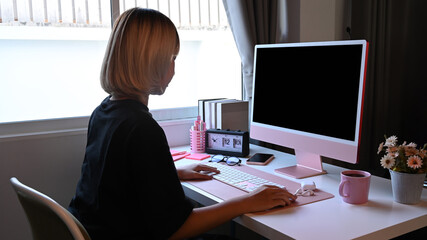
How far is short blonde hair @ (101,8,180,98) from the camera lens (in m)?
1.24

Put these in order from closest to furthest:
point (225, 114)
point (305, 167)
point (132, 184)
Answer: point (132, 184) < point (305, 167) < point (225, 114)

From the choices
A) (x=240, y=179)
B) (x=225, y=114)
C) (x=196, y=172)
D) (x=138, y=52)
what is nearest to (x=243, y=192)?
(x=240, y=179)

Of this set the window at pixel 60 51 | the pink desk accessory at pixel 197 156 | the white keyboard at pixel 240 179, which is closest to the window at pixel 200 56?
the window at pixel 60 51

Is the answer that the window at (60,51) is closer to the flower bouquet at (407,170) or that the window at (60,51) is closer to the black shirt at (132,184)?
the black shirt at (132,184)

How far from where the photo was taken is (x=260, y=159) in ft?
6.08

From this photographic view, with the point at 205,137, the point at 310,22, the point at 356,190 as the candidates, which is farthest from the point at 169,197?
the point at 310,22

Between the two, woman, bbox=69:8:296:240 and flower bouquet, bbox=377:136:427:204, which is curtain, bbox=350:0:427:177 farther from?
woman, bbox=69:8:296:240

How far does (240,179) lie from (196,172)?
171mm

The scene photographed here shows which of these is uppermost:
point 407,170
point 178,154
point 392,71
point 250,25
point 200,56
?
point 250,25

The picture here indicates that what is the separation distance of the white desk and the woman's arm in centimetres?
3

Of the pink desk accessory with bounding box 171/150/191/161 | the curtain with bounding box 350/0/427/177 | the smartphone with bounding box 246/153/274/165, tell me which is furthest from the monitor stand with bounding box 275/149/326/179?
the curtain with bounding box 350/0/427/177

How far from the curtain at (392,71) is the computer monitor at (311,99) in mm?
1153

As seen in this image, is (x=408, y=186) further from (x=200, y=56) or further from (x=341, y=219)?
(x=200, y=56)

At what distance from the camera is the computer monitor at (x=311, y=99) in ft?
4.65
